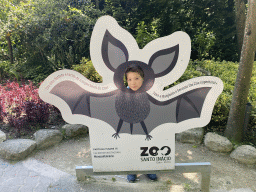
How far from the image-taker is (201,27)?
321 inches

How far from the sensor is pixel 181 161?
311 centimetres

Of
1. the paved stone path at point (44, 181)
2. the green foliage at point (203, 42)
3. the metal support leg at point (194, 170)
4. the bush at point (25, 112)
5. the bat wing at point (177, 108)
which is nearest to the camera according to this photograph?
the bat wing at point (177, 108)

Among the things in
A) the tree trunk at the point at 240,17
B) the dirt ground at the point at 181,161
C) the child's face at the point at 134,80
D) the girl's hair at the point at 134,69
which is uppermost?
the tree trunk at the point at 240,17

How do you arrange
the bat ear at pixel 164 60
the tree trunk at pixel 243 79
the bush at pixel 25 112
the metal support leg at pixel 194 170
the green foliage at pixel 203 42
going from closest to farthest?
1. the bat ear at pixel 164 60
2. the metal support leg at pixel 194 170
3. the tree trunk at pixel 243 79
4. the bush at pixel 25 112
5. the green foliage at pixel 203 42

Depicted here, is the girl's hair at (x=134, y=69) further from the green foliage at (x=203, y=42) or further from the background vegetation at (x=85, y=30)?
the green foliage at (x=203, y=42)

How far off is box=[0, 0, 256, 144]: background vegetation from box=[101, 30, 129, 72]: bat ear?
222 centimetres

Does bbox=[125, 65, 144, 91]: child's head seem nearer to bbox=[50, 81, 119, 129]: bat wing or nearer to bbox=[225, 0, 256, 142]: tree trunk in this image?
bbox=[50, 81, 119, 129]: bat wing

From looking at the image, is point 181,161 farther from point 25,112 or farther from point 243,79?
point 25,112

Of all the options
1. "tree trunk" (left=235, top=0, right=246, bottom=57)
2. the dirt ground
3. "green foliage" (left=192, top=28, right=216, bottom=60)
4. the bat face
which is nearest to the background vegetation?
"green foliage" (left=192, top=28, right=216, bottom=60)

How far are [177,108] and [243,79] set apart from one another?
1.39 meters

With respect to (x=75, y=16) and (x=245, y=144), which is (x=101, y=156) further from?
(x=75, y=16)

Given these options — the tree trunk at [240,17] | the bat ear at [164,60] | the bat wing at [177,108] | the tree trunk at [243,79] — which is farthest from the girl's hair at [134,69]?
the tree trunk at [240,17]

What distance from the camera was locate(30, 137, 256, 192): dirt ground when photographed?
2615 mm

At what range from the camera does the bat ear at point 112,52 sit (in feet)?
7.27
